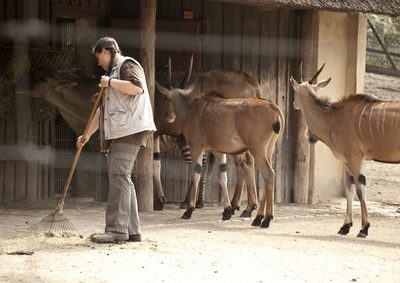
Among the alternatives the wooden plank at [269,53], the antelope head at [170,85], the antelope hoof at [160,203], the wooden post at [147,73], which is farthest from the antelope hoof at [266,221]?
the wooden plank at [269,53]

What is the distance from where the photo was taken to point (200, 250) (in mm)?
9617

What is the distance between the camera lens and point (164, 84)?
45.9 ft

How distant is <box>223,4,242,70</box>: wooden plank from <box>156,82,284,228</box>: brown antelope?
1560 millimetres

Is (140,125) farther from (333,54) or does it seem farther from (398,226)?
(333,54)

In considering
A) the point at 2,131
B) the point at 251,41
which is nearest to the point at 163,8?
the point at 251,41

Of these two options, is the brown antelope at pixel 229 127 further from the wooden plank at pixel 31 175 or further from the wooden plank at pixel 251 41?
the wooden plank at pixel 251 41

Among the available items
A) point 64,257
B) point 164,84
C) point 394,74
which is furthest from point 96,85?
point 394,74

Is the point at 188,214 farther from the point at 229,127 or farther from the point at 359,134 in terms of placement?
the point at 359,134

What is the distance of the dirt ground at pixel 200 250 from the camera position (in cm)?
828

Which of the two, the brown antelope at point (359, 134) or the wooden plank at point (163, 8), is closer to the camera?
the brown antelope at point (359, 134)

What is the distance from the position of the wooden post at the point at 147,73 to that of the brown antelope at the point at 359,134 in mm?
2138

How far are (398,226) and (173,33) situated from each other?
12.9ft

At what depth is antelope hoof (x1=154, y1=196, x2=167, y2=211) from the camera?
13.5 m

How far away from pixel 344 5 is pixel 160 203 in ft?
11.9
